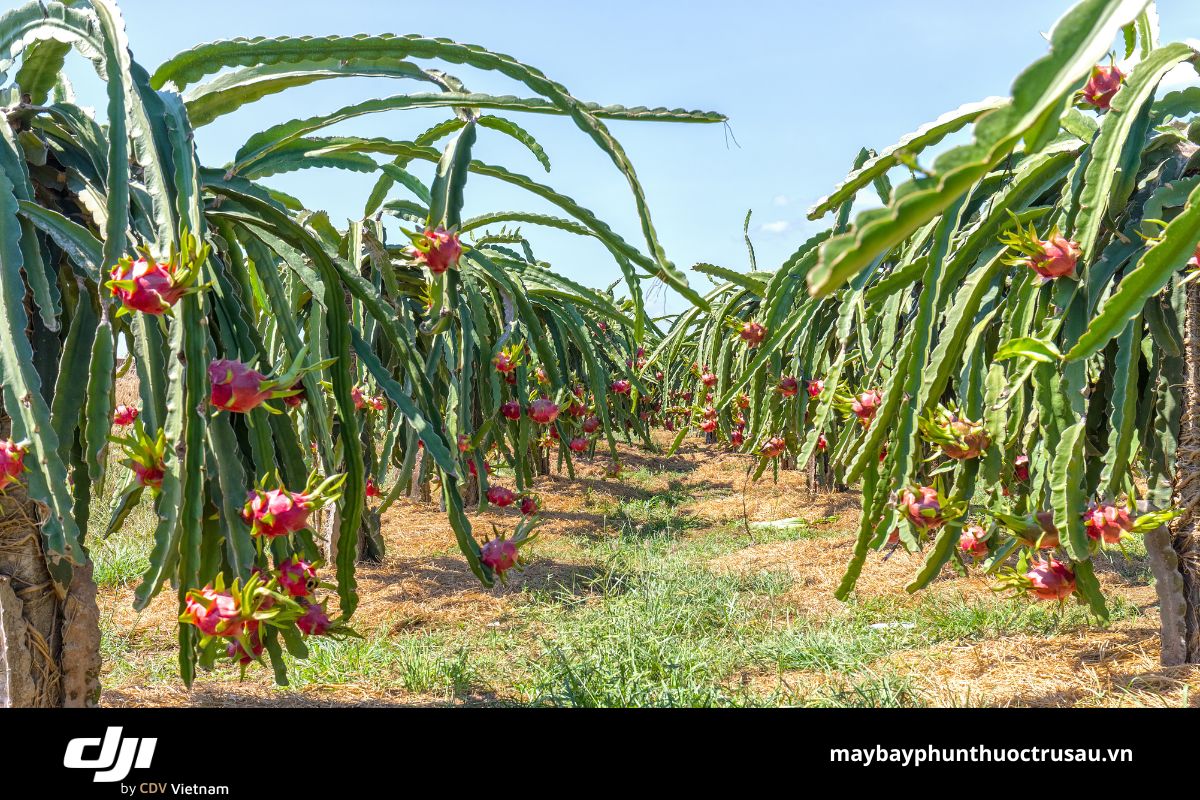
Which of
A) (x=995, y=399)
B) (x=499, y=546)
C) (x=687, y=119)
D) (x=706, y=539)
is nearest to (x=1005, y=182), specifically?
(x=995, y=399)

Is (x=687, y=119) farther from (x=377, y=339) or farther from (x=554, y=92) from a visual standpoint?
(x=377, y=339)

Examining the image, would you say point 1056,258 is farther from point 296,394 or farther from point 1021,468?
point 296,394

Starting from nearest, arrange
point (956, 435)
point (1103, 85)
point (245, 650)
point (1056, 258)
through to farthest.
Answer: point (245, 650) < point (1056, 258) < point (1103, 85) < point (956, 435)

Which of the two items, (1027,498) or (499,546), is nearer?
(499,546)

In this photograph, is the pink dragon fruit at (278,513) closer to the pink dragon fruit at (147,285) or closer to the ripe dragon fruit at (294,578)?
the ripe dragon fruit at (294,578)

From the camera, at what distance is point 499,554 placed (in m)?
2.16

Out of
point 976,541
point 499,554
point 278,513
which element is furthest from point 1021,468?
point 278,513

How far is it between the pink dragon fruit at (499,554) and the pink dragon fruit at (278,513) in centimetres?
78

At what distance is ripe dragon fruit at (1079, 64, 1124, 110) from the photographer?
2188 millimetres

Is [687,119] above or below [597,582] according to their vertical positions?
above

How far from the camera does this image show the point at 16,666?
1.88m

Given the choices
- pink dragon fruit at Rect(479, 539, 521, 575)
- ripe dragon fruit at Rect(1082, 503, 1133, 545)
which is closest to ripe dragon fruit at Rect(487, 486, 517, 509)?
pink dragon fruit at Rect(479, 539, 521, 575)

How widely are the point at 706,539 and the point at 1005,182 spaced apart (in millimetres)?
3897
